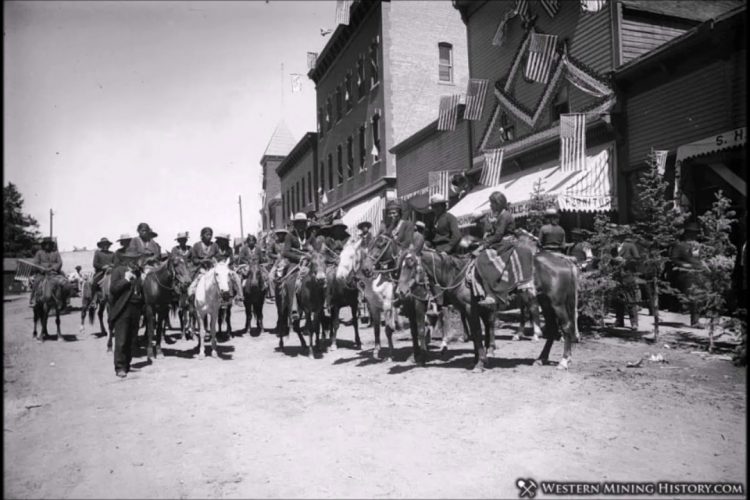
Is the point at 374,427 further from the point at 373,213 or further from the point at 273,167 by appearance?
the point at 273,167

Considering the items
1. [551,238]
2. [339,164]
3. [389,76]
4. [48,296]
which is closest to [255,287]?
[48,296]

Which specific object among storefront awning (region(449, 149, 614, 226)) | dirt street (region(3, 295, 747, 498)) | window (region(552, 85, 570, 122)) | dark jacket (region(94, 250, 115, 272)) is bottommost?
dirt street (region(3, 295, 747, 498))

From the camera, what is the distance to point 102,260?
14.9m

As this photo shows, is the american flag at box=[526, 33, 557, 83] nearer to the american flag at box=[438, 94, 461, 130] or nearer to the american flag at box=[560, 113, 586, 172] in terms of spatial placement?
the american flag at box=[560, 113, 586, 172]

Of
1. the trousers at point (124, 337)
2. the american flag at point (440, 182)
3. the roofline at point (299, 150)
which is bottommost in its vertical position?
the trousers at point (124, 337)

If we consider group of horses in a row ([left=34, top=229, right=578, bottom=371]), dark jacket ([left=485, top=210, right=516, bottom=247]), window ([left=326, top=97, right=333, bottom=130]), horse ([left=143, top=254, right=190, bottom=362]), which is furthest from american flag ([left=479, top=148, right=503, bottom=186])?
window ([left=326, top=97, right=333, bottom=130])

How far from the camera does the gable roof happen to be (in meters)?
60.5

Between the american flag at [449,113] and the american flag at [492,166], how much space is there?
3358 mm

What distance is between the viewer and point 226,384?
8.46 m

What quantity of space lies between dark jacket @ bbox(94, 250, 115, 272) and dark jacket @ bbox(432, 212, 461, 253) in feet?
32.9

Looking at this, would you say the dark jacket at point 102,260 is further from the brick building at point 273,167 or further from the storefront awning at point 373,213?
the brick building at point 273,167

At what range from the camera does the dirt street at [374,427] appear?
4566mm

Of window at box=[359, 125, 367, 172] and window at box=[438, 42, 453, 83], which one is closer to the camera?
window at box=[438, 42, 453, 83]

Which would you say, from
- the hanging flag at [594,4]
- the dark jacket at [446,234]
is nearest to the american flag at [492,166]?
the hanging flag at [594,4]
